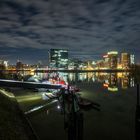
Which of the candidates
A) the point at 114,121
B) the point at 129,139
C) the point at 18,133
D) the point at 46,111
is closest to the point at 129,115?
the point at 114,121

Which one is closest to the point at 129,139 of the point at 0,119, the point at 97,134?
the point at 97,134

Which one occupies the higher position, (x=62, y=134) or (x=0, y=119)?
(x=0, y=119)

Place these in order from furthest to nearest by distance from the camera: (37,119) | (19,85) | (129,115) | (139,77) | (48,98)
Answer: (48,98)
(129,115)
(37,119)
(19,85)
(139,77)

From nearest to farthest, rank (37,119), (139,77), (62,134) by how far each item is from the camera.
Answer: (139,77) < (62,134) < (37,119)

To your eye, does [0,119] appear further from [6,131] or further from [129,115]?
[129,115]

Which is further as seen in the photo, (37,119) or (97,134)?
(37,119)

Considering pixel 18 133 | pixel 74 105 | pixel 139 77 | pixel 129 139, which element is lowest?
pixel 129 139

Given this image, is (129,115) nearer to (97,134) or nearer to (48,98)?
(97,134)

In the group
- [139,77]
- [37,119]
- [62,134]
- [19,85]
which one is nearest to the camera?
[139,77]

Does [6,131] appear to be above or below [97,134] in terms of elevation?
above

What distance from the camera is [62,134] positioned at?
28.0m

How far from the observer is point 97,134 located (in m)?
28.2

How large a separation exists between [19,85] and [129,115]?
21682mm

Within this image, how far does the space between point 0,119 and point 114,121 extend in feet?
64.9
